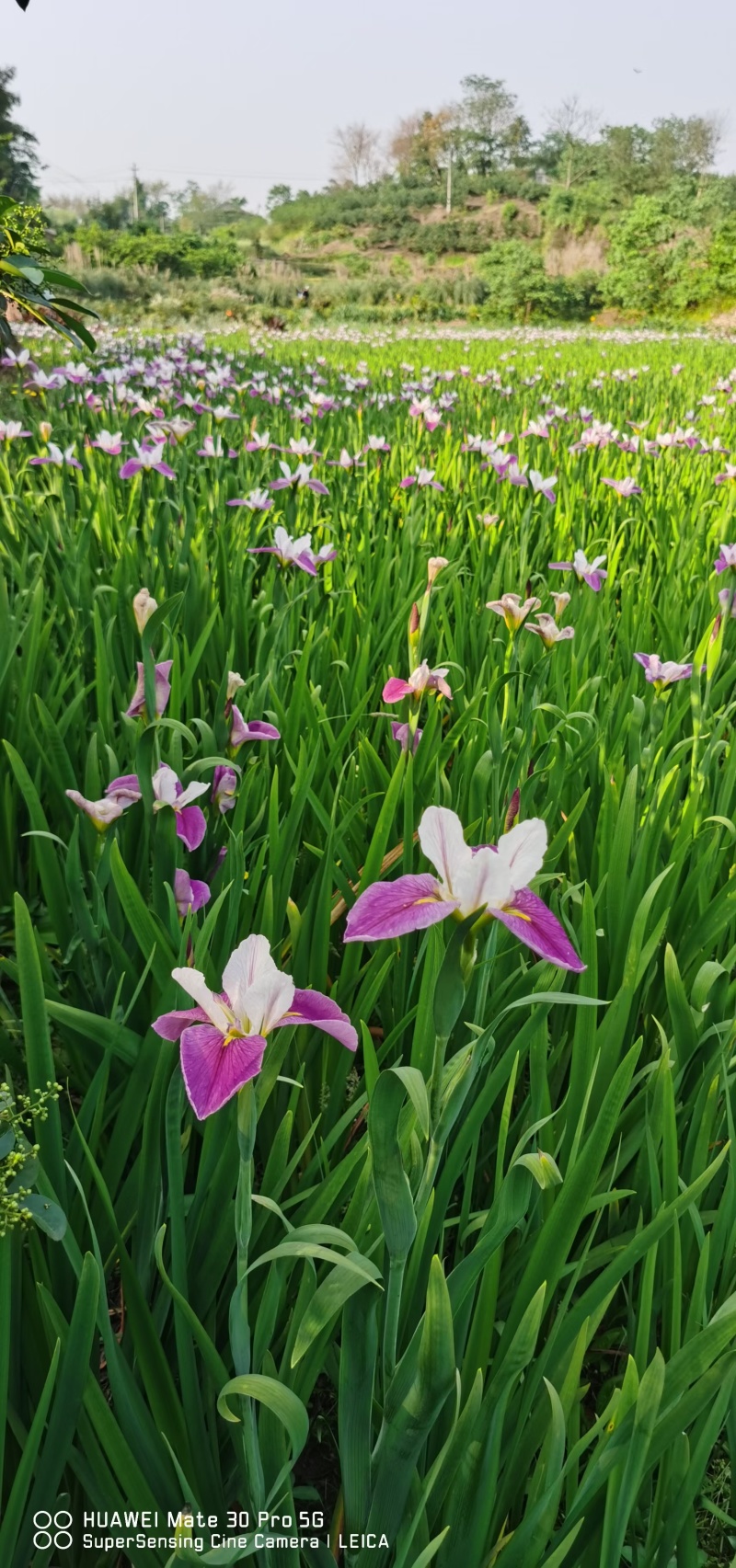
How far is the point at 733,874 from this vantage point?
128 centimetres

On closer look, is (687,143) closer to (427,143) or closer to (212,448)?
(427,143)

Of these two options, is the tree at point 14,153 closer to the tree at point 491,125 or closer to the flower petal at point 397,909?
the flower petal at point 397,909

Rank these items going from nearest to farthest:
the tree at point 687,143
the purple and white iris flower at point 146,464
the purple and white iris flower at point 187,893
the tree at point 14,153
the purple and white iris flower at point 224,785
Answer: the purple and white iris flower at point 187,893
the purple and white iris flower at point 224,785
the purple and white iris flower at point 146,464
the tree at point 14,153
the tree at point 687,143

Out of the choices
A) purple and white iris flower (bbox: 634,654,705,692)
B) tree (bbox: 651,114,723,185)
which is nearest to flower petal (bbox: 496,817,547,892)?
purple and white iris flower (bbox: 634,654,705,692)

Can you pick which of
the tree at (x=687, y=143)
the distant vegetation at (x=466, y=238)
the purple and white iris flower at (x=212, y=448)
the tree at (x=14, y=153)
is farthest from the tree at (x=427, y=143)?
the purple and white iris flower at (x=212, y=448)

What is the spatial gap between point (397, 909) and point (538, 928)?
92 millimetres

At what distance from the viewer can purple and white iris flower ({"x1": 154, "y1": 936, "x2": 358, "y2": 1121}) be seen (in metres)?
0.52

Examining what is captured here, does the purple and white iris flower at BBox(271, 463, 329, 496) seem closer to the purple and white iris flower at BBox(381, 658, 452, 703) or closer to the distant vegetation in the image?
the purple and white iris flower at BBox(381, 658, 452, 703)

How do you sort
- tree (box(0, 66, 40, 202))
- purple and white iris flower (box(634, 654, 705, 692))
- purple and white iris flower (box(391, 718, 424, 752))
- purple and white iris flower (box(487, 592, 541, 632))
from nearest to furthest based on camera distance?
purple and white iris flower (box(391, 718, 424, 752))
purple and white iris flower (box(634, 654, 705, 692))
purple and white iris flower (box(487, 592, 541, 632))
tree (box(0, 66, 40, 202))

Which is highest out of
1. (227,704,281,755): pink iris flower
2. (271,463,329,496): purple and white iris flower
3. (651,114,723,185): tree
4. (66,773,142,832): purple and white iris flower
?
(651,114,723,185): tree

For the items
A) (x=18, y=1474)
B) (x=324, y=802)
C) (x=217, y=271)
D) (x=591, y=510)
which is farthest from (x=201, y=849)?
(x=217, y=271)

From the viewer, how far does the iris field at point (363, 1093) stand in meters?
0.59

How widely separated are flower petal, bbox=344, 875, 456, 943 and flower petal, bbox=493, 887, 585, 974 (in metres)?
0.04

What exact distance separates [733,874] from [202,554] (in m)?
1.58
